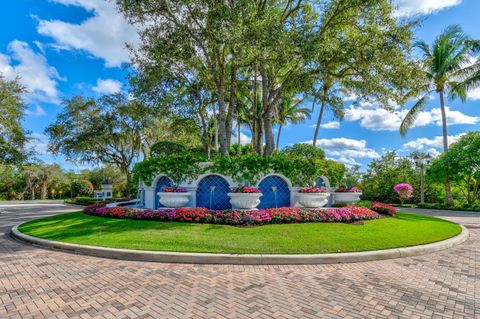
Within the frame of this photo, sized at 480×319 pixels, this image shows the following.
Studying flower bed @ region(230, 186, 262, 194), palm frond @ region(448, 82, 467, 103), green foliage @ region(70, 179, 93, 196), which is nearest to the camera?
flower bed @ region(230, 186, 262, 194)

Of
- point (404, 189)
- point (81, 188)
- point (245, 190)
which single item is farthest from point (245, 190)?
point (81, 188)

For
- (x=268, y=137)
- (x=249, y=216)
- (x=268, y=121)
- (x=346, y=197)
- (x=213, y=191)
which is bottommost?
(x=249, y=216)

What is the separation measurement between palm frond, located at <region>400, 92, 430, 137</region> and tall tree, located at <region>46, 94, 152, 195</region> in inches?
880

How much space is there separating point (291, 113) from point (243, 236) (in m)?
22.0

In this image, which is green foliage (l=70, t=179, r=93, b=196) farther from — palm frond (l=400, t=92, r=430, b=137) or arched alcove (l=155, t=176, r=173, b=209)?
palm frond (l=400, t=92, r=430, b=137)

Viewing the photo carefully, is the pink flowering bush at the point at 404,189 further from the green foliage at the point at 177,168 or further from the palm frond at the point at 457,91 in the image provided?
the green foliage at the point at 177,168

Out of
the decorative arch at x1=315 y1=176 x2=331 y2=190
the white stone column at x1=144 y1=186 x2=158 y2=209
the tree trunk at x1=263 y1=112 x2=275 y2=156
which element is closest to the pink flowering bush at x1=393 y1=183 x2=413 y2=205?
the decorative arch at x1=315 y1=176 x2=331 y2=190

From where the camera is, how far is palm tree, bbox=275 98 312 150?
24.9 metres

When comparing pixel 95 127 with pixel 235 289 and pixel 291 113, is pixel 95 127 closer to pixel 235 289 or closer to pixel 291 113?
pixel 291 113

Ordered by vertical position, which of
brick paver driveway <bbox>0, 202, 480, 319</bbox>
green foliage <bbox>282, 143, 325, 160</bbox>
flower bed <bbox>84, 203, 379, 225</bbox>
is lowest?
brick paver driveway <bbox>0, 202, 480, 319</bbox>

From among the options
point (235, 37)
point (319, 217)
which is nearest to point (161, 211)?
point (319, 217)

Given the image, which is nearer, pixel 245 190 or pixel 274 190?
pixel 245 190

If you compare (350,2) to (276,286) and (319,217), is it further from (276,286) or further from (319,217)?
(276,286)

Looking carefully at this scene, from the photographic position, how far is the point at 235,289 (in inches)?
162
